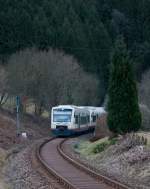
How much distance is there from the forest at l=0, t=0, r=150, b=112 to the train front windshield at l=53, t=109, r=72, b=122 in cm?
1256

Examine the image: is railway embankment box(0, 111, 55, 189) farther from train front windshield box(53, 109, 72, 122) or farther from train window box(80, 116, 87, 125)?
train window box(80, 116, 87, 125)

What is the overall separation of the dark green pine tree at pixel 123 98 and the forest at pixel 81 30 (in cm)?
3365

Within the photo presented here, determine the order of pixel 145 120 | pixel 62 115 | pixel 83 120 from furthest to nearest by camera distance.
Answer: pixel 83 120
pixel 62 115
pixel 145 120

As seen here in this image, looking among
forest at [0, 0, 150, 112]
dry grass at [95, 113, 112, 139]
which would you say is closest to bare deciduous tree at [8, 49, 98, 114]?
forest at [0, 0, 150, 112]

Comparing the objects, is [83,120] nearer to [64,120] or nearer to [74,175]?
[64,120]

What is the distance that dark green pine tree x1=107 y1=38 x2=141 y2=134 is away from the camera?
128 feet

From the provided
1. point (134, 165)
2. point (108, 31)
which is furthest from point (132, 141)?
point (108, 31)

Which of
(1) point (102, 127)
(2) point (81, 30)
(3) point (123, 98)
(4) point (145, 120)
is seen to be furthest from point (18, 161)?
(2) point (81, 30)

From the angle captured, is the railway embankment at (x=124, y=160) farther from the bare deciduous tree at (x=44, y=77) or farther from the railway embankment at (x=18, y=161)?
the bare deciduous tree at (x=44, y=77)

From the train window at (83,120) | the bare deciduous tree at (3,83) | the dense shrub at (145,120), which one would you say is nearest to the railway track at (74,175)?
the dense shrub at (145,120)

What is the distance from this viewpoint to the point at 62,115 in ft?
198

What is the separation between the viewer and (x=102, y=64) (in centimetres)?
10338

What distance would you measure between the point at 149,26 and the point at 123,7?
24.6 feet

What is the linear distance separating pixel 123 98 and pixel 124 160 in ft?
34.7
